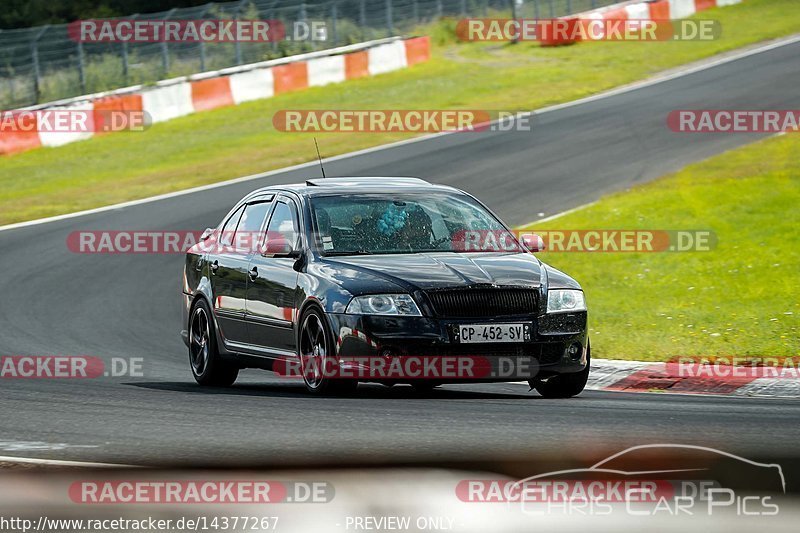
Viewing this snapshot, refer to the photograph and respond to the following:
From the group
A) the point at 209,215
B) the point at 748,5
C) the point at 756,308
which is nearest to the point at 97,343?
the point at 756,308

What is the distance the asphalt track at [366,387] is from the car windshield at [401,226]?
1036mm

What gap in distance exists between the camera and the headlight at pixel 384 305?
861 centimetres

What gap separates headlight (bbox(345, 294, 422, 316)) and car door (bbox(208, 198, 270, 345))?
1810mm

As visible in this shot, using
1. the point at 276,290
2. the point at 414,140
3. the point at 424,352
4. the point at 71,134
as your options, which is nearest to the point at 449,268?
the point at 424,352

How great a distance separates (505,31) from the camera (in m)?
40.2

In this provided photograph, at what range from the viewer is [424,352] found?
8.55m

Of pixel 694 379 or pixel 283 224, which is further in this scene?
pixel 694 379

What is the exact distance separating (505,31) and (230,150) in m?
14.6

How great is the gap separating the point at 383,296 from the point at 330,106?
881 inches

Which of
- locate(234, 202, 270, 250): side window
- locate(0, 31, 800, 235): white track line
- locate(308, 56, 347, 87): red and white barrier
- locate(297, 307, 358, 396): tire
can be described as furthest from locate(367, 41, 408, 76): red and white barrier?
locate(297, 307, 358, 396): tire

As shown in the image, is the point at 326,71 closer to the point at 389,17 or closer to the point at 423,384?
the point at 389,17

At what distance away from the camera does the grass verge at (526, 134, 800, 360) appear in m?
11.9

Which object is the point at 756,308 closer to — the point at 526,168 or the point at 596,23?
the point at 526,168

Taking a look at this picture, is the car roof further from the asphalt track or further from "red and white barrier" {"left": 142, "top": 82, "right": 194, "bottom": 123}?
"red and white barrier" {"left": 142, "top": 82, "right": 194, "bottom": 123}
